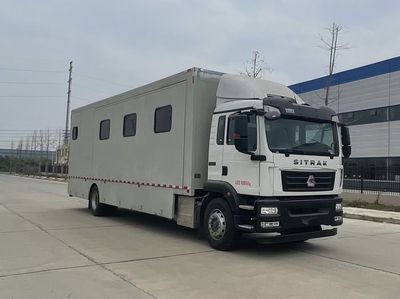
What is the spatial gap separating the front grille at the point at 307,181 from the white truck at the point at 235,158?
2 centimetres

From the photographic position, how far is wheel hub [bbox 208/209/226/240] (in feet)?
30.9

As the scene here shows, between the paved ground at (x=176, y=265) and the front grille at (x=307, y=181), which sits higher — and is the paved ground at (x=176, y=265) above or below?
below

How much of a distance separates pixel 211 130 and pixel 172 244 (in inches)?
101

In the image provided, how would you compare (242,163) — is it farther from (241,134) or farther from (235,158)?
(241,134)

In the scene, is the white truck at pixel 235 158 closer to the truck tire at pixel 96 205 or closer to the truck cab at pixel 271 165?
the truck cab at pixel 271 165

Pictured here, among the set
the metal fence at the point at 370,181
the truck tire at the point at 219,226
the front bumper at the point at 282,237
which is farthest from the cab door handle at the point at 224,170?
the metal fence at the point at 370,181

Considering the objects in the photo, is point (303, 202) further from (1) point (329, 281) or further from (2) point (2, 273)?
(2) point (2, 273)

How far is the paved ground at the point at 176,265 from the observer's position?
649 centimetres

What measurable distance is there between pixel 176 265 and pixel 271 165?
98.2 inches

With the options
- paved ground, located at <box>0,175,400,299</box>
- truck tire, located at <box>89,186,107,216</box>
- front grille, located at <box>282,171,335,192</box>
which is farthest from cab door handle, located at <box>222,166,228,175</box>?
truck tire, located at <box>89,186,107,216</box>

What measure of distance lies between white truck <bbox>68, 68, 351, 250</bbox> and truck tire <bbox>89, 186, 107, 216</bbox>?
2728 mm

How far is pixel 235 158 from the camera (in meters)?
9.32

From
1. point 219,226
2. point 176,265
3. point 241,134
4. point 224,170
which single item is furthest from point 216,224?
point 241,134

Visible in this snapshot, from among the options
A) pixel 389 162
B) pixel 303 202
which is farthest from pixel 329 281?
pixel 389 162
